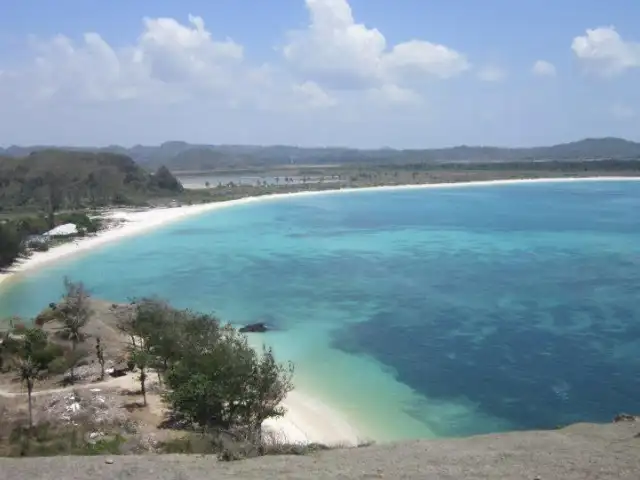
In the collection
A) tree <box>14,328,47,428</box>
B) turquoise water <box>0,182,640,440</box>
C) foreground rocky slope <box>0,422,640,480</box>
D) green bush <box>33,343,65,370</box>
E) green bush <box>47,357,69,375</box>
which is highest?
foreground rocky slope <box>0,422,640,480</box>

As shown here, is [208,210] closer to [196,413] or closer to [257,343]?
[257,343]

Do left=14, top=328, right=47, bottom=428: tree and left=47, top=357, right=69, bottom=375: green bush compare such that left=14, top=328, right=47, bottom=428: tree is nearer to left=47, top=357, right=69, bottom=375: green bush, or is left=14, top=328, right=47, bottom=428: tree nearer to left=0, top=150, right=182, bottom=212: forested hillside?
left=47, top=357, right=69, bottom=375: green bush

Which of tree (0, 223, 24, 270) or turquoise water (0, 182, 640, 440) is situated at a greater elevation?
tree (0, 223, 24, 270)

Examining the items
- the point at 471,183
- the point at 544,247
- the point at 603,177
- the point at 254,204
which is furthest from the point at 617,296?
the point at 603,177

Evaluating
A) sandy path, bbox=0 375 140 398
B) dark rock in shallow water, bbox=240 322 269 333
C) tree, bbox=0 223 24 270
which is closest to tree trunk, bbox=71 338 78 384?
sandy path, bbox=0 375 140 398

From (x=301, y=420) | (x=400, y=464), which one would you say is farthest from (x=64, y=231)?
(x=400, y=464)

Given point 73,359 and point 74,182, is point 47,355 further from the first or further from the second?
point 74,182

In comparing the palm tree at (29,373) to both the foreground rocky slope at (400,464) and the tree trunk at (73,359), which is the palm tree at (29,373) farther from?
the foreground rocky slope at (400,464)
